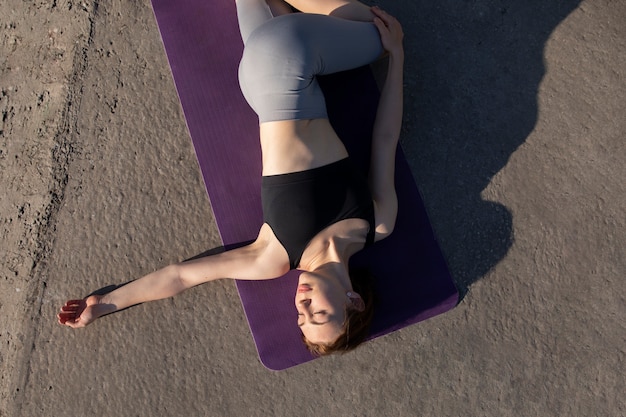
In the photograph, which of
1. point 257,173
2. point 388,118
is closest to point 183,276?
point 257,173

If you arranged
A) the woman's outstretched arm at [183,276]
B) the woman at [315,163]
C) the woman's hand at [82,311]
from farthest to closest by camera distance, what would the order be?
the woman's hand at [82,311], the woman's outstretched arm at [183,276], the woman at [315,163]

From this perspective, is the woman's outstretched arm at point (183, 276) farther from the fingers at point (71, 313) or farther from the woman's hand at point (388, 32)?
the woman's hand at point (388, 32)

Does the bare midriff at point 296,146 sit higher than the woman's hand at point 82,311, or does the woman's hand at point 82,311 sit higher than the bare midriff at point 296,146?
the bare midriff at point 296,146

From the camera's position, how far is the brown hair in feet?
5.31

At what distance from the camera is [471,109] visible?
224cm

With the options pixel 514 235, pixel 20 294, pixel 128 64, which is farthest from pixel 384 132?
pixel 20 294

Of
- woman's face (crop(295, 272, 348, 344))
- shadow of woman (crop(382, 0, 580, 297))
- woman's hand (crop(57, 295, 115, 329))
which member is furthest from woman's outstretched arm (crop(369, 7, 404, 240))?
woman's hand (crop(57, 295, 115, 329))

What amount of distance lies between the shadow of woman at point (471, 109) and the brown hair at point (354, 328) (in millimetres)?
598

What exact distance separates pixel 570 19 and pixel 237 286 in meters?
2.09

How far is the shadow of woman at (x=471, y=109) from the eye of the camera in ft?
7.32

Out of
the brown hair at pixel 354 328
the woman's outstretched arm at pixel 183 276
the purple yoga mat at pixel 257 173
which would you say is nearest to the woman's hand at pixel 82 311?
the woman's outstretched arm at pixel 183 276

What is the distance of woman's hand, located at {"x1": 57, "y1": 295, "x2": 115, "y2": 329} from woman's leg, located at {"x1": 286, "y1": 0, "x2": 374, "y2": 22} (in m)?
1.64

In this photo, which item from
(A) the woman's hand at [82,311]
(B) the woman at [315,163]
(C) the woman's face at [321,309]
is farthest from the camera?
(A) the woman's hand at [82,311]

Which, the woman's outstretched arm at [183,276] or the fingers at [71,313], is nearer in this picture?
the woman's outstretched arm at [183,276]
